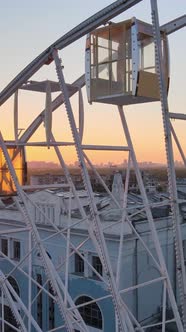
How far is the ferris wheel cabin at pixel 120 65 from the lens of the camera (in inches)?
428

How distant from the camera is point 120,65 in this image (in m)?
11.8

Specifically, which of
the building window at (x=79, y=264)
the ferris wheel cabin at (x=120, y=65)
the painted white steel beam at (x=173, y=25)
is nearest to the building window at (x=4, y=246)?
the building window at (x=79, y=264)

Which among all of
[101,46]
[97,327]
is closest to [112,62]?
[101,46]

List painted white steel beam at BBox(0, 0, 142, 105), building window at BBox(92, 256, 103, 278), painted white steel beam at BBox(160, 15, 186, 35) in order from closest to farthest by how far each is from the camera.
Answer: painted white steel beam at BBox(0, 0, 142, 105), painted white steel beam at BBox(160, 15, 186, 35), building window at BBox(92, 256, 103, 278)

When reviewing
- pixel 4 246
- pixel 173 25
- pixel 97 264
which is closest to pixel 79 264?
pixel 97 264

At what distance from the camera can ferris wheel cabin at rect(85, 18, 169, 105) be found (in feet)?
35.7

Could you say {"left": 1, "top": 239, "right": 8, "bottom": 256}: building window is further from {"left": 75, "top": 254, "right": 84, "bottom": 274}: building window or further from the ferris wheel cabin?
the ferris wheel cabin

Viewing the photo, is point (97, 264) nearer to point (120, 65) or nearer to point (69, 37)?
point (120, 65)

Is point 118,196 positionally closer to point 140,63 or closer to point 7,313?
point 7,313

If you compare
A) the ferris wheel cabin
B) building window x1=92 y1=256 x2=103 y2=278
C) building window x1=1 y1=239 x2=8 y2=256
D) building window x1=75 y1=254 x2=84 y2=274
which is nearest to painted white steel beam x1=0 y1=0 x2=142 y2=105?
the ferris wheel cabin

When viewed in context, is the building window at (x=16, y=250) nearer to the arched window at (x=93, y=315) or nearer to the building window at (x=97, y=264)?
the arched window at (x=93, y=315)

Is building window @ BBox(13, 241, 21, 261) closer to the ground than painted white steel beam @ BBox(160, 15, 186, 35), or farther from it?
closer to the ground

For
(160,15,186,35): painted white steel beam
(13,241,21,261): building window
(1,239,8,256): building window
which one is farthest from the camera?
(1,239,8,256): building window

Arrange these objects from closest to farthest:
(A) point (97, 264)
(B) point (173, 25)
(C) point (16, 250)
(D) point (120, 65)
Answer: (B) point (173, 25) → (D) point (120, 65) → (A) point (97, 264) → (C) point (16, 250)
